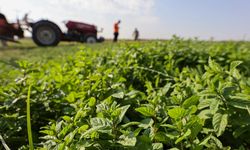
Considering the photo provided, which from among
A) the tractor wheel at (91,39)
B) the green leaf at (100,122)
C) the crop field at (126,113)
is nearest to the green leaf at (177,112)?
the crop field at (126,113)

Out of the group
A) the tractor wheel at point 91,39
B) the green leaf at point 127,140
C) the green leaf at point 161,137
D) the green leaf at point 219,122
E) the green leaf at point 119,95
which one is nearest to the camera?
the green leaf at point 127,140

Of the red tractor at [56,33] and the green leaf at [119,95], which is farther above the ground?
the green leaf at [119,95]

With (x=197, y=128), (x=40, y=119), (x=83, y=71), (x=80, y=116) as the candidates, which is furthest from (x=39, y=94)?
(x=197, y=128)

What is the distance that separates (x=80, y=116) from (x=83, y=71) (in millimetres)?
1119

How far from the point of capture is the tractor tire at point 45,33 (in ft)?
50.7

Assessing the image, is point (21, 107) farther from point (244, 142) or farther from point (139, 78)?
point (244, 142)

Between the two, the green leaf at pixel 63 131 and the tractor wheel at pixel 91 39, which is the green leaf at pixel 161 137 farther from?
the tractor wheel at pixel 91 39

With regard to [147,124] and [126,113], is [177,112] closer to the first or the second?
[147,124]

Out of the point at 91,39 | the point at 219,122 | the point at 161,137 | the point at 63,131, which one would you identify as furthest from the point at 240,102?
the point at 91,39

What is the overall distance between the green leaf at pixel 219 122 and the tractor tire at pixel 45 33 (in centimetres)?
1458

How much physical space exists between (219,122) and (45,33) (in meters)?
14.8

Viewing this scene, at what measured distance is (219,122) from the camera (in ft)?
5.43

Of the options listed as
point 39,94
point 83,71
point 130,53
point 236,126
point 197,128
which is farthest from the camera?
point 130,53

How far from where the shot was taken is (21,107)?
2203 mm
